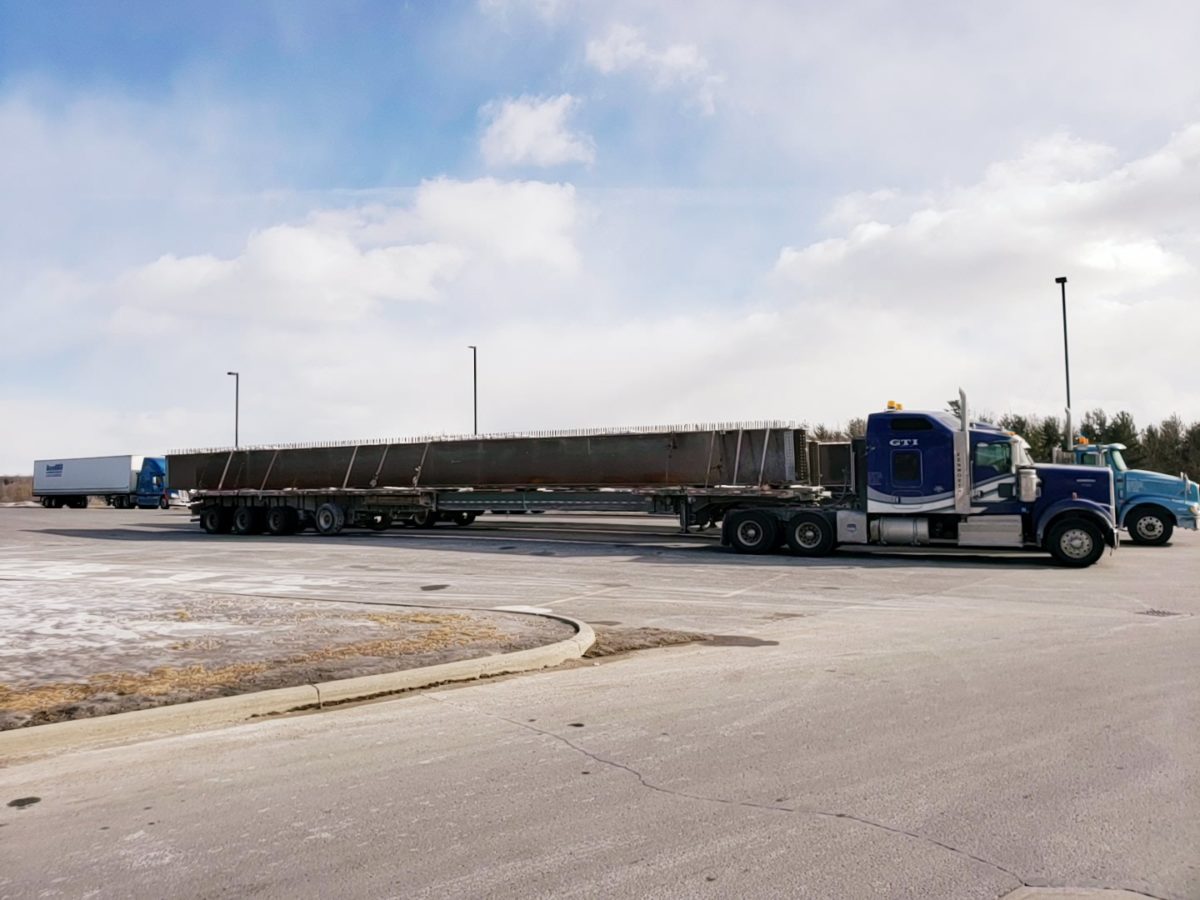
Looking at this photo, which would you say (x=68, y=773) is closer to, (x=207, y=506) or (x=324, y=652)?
(x=324, y=652)

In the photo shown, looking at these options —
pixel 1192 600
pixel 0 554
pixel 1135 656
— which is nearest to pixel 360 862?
pixel 1135 656

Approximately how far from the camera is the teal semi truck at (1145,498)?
76.8ft

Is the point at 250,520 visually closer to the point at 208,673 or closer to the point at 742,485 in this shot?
the point at 742,485

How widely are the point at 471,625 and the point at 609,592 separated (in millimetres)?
4721

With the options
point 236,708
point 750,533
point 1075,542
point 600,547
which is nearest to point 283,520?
point 600,547

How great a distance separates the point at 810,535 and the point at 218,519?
2157cm

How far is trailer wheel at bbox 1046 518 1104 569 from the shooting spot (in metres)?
18.4

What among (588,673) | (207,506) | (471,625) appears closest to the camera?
(588,673)

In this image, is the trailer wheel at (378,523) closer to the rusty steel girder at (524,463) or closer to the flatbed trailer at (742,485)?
the flatbed trailer at (742,485)

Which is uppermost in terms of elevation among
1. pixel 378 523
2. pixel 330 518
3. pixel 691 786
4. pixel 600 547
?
pixel 330 518

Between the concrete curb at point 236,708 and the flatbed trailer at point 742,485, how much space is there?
12.7m

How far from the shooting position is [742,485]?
893 inches

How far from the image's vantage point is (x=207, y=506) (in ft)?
110

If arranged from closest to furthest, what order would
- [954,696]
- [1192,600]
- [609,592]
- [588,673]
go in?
[954,696] → [588,673] → [1192,600] → [609,592]
